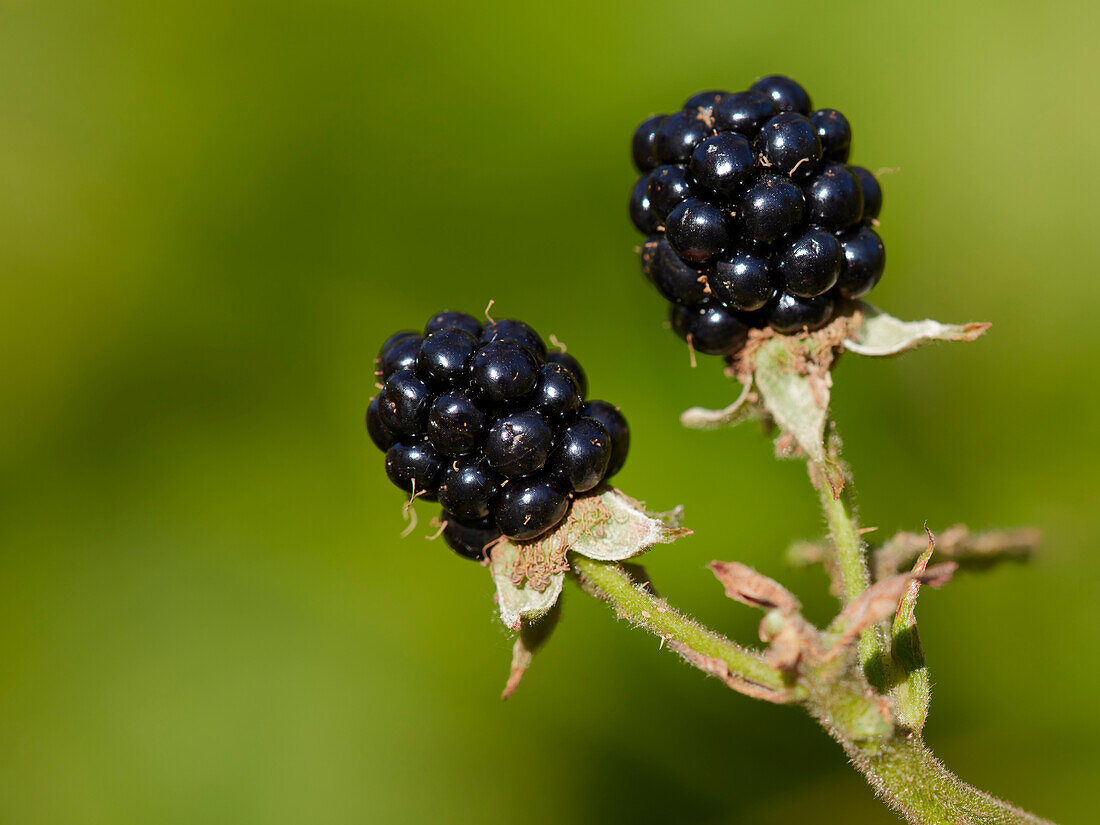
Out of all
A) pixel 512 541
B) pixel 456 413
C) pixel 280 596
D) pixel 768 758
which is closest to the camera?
pixel 456 413

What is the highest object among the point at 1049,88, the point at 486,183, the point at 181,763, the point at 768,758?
the point at 1049,88

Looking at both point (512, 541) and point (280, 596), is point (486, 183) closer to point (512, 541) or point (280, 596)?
point (280, 596)

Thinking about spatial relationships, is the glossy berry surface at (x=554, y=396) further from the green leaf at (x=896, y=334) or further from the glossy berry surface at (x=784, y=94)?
the glossy berry surface at (x=784, y=94)

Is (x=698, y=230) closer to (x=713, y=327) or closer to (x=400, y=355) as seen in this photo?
(x=713, y=327)

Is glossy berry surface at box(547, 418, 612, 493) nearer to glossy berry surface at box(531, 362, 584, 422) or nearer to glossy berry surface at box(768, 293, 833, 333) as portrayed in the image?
glossy berry surface at box(531, 362, 584, 422)

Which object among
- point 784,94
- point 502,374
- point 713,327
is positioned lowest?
point 502,374

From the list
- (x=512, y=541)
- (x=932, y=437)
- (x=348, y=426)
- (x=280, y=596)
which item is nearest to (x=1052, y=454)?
(x=932, y=437)

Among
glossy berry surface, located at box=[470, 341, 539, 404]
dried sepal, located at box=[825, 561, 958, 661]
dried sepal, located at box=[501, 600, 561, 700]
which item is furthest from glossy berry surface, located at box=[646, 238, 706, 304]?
dried sepal, located at box=[825, 561, 958, 661]

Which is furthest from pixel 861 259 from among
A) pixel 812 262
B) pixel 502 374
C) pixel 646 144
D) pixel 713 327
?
pixel 502 374
